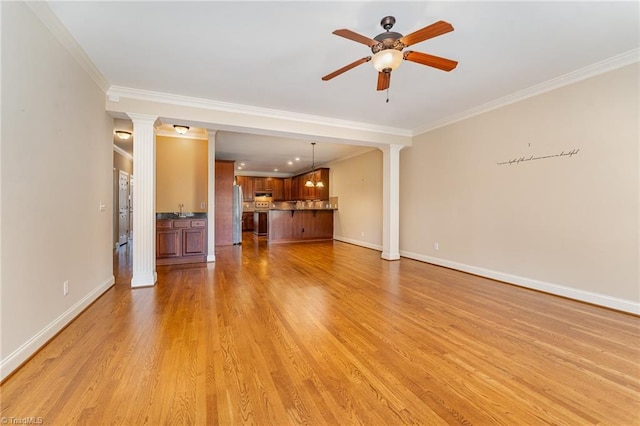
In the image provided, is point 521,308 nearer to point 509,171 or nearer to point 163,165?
point 509,171

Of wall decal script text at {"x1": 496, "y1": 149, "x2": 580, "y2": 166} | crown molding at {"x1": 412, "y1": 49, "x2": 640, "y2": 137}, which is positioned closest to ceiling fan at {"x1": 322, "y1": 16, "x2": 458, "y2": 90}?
crown molding at {"x1": 412, "y1": 49, "x2": 640, "y2": 137}

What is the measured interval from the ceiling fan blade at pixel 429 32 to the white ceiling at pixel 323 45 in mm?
286

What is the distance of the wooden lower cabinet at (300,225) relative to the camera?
7.85 m

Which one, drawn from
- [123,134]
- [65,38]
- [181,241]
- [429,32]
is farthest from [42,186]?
[123,134]

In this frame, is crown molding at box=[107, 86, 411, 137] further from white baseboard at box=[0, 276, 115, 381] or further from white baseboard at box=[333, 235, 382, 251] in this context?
white baseboard at box=[333, 235, 382, 251]

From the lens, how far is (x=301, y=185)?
1070 cm

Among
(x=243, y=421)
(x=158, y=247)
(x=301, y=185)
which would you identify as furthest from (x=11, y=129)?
(x=301, y=185)

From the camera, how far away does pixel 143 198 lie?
356 centimetres

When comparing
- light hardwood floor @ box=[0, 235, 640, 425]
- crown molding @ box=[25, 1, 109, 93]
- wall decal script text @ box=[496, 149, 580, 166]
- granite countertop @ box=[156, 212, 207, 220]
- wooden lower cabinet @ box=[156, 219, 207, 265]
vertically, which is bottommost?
light hardwood floor @ box=[0, 235, 640, 425]

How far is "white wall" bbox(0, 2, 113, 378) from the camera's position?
5.72 feet

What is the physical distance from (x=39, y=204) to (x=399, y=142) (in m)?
5.20

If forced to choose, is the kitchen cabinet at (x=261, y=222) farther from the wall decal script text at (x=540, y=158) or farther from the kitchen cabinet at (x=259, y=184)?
the wall decal script text at (x=540, y=158)

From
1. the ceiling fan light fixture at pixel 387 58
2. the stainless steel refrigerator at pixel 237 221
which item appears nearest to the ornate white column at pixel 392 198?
the ceiling fan light fixture at pixel 387 58

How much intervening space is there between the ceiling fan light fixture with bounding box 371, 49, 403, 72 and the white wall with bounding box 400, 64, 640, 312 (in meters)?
2.60
